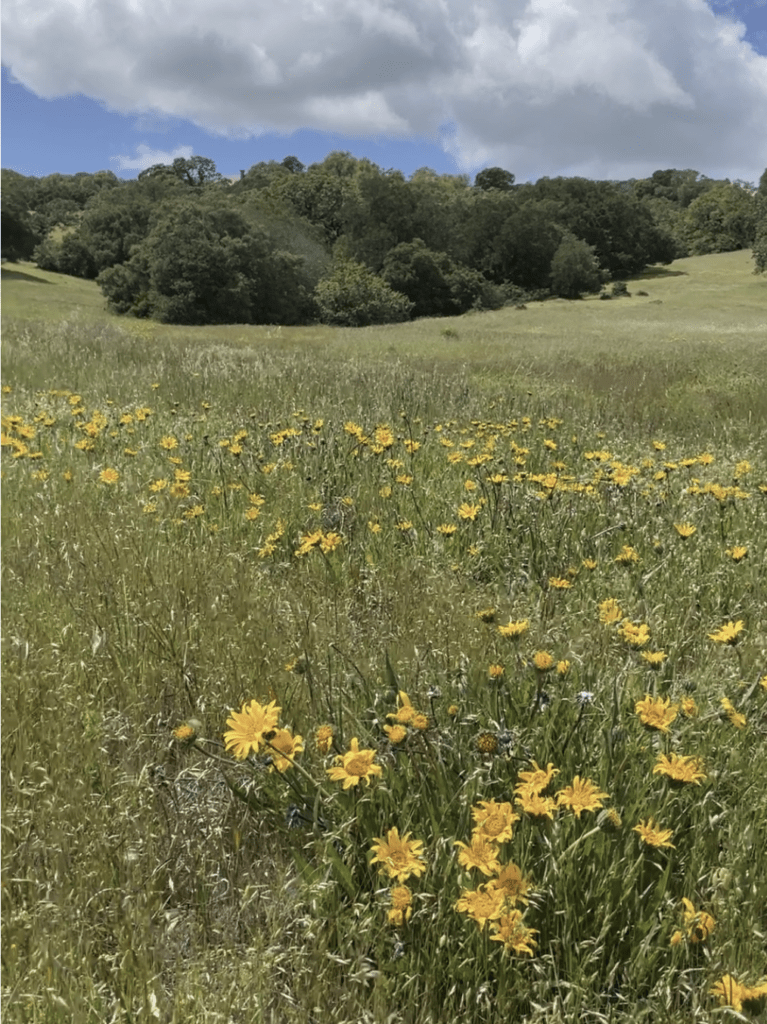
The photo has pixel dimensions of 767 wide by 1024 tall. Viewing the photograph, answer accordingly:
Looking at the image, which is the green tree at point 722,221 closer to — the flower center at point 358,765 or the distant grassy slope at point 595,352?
the distant grassy slope at point 595,352

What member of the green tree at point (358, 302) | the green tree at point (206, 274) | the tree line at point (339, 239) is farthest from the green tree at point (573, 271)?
the green tree at point (206, 274)

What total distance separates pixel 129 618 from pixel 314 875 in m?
1.23

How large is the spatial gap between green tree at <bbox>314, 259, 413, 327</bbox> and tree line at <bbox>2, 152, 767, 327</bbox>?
0.34ft

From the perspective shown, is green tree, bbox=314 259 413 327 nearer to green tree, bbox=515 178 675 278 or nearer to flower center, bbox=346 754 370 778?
green tree, bbox=515 178 675 278

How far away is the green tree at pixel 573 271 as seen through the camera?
60875 millimetres

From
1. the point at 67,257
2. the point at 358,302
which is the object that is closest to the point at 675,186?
the point at 358,302

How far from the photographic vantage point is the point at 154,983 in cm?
129

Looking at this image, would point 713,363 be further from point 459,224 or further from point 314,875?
point 459,224

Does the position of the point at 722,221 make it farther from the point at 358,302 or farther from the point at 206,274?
the point at 206,274

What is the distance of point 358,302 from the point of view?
4959 centimetres

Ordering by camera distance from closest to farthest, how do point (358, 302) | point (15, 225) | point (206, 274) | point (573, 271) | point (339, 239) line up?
1. point (206, 274)
2. point (358, 302)
3. point (15, 225)
4. point (339, 239)
5. point (573, 271)

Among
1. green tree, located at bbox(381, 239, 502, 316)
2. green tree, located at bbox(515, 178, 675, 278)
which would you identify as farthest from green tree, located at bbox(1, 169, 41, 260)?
green tree, located at bbox(515, 178, 675, 278)

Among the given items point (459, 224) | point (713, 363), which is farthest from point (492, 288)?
point (713, 363)

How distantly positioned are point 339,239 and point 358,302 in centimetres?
1285
